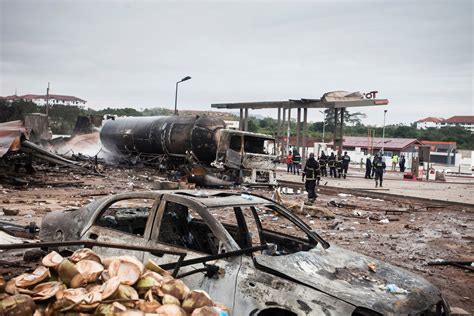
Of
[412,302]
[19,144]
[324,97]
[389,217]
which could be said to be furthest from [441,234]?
[324,97]

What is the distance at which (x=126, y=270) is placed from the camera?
10.3 ft

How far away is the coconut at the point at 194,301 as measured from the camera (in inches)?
116

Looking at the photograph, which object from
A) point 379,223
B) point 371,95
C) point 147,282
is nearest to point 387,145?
point 371,95

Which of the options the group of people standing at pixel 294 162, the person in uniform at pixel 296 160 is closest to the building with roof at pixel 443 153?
the group of people standing at pixel 294 162

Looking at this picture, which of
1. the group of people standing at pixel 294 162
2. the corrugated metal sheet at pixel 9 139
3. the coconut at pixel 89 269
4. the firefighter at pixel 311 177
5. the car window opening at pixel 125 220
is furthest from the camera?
the group of people standing at pixel 294 162

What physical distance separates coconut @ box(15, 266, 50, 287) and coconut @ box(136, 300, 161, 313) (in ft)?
2.33

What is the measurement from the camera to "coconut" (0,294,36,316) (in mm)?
2725

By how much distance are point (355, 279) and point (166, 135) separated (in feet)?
58.3

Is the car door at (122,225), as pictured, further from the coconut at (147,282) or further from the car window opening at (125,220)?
the coconut at (147,282)

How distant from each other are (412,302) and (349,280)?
0.51m

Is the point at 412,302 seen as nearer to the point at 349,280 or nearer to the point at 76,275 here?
the point at 349,280

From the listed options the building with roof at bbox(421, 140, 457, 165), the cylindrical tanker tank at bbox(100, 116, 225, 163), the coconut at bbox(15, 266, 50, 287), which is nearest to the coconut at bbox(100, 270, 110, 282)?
the coconut at bbox(15, 266, 50, 287)

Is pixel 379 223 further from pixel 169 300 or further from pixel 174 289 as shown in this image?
pixel 169 300

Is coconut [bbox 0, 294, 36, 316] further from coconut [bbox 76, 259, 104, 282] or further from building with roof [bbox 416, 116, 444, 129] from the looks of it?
building with roof [bbox 416, 116, 444, 129]
